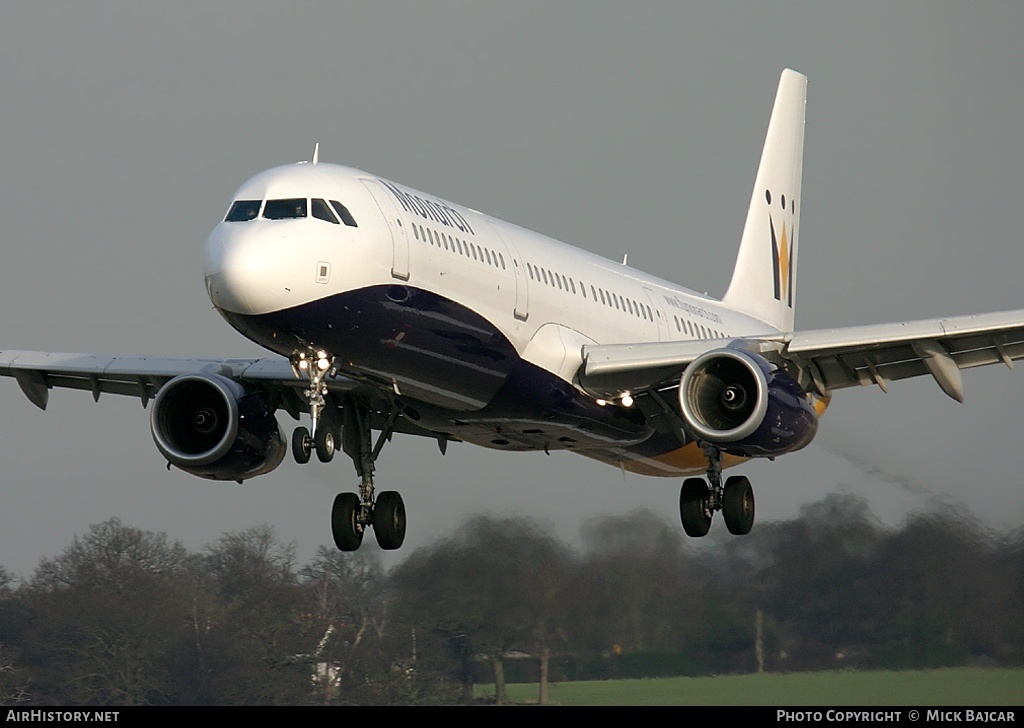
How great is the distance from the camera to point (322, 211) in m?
25.9

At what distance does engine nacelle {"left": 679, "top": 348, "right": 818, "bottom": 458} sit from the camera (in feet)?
95.3

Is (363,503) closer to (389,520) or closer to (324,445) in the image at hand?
(389,520)

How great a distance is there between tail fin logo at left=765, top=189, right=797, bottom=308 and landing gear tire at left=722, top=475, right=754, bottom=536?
1149 cm

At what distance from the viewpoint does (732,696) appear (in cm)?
3186

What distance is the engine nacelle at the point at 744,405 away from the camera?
95.3 ft

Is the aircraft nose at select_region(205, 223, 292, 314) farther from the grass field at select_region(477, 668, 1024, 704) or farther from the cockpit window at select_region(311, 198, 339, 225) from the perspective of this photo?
the grass field at select_region(477, 668, 1024, 704)

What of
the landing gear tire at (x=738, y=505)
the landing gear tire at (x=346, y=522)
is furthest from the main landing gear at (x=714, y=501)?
the landing gear tire at (x=346, y=522)

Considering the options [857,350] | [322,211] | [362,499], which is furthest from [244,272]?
[857,350]

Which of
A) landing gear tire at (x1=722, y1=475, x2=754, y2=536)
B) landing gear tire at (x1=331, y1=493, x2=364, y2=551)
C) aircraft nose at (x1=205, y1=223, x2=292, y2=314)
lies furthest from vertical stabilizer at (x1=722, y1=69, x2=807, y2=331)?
aircraft nose at (x1=205, y1=223, x2=292, y2=314)

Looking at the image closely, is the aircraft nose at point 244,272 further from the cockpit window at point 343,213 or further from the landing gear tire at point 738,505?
the landing gear tire at point 738,505

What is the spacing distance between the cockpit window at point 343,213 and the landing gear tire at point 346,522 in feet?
26.8

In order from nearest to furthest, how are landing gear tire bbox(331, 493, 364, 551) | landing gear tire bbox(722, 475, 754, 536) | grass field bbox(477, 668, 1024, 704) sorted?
grass field bbox(477, 668, 1024, 704) → landing gear tire bbox(331, 493, 364, 551) → landing gear tire bbox(722, 475, 754, 536)

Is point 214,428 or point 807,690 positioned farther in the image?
point 214,428

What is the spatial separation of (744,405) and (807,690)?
19.6 feet
